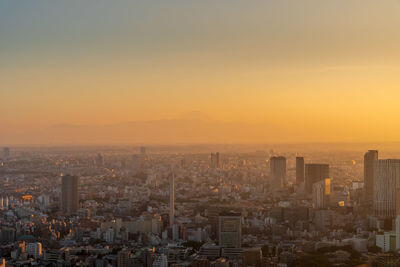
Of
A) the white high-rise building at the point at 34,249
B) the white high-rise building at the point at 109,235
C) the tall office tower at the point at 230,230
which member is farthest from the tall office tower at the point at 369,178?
the white high-rise building at the point at 34,249

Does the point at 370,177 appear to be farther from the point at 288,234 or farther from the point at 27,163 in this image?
the point at 27,163

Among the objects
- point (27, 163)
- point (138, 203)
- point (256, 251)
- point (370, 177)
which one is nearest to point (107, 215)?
point (138, 203)

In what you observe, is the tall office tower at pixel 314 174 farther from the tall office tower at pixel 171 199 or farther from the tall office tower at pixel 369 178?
the tall office tower at pixel 171 199

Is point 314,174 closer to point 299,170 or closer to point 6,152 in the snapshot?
point 299,170

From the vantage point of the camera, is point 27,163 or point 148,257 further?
point 27,163

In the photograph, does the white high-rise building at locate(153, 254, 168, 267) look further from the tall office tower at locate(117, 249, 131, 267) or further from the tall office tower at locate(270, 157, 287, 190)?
the tall office tower at locate(270, 157, 287, 190)

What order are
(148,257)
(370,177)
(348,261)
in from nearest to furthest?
(348,261), (148,257), (370,177)

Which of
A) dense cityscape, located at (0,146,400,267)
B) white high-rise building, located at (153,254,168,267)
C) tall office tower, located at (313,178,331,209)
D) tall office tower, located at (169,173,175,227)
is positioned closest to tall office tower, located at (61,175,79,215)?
dense cityscape, located at (0,146,400,267)
